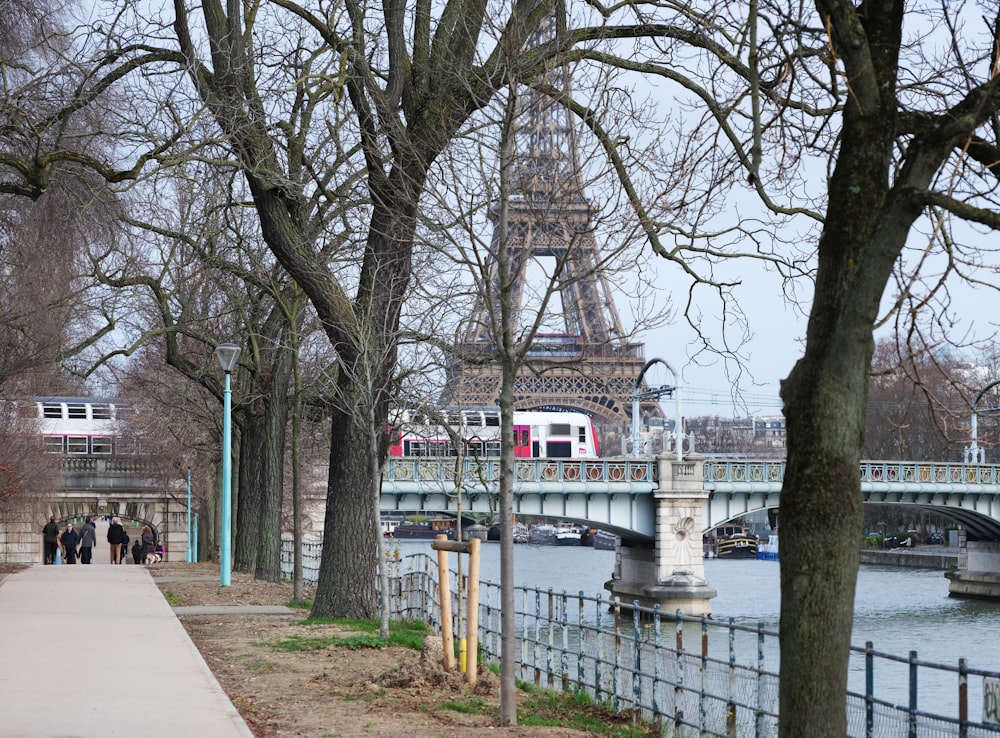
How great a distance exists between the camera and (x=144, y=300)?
92.2ft

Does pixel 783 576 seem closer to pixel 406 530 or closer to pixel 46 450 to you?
pixel 46 450

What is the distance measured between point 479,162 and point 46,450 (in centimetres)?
4136

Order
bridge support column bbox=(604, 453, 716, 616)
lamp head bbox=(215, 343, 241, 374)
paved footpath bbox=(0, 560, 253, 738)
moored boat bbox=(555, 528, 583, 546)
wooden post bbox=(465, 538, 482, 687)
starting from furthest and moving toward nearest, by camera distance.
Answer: moored boat bbox=(555, 528, 583, 546), bridge support column bbox=(604, 453, 716, 616), lamp head bbox=(215, 343, 241, 374), wooden post bbox=(465, 538, 482, 687), paved footpath bbox=(0, 560, 253, 738)

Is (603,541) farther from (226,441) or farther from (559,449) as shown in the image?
(226,441)

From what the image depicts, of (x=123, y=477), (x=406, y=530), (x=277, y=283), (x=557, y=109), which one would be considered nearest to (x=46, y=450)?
(x=123, y=477)

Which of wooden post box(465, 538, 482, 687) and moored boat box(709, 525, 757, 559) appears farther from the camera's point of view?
moored boat box(709, 525, 757, 559)

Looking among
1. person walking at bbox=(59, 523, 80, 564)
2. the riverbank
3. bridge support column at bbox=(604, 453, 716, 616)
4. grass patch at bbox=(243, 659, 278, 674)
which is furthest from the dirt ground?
the riverbank

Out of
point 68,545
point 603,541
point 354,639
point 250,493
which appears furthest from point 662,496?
point 603,541

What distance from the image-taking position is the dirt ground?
956 centimetres

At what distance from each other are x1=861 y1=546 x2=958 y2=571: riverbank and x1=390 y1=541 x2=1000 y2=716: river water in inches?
34.0

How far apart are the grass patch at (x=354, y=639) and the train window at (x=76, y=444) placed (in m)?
45.2

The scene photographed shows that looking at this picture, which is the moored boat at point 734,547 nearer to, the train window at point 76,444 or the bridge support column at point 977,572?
the bridge support column at point 977,572

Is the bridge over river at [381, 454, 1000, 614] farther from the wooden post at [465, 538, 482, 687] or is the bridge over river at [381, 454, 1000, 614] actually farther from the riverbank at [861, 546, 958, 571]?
the wooden post at [465, 538, 482, 687]

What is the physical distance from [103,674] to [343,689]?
6.85 ft
